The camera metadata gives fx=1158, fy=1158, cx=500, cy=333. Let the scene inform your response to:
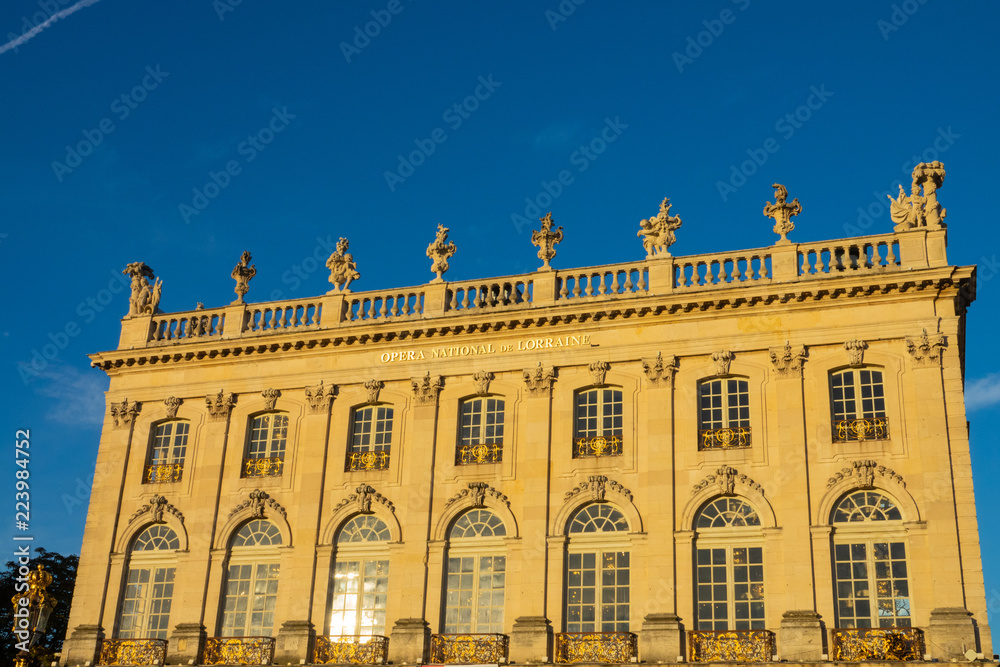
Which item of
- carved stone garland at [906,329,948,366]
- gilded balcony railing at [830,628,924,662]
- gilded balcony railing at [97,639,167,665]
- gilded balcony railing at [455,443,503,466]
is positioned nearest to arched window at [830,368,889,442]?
carved stone garland at [906,329,948,366]

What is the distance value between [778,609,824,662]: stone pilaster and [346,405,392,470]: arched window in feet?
34.1

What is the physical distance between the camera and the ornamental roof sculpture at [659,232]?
93.9 feet

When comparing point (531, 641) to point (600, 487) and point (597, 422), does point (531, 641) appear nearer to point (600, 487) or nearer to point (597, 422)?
point (600, 487)

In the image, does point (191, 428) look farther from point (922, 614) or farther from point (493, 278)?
point (922, 614)

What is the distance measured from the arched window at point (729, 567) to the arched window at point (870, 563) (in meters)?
1.69

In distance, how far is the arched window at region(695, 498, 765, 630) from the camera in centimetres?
2494

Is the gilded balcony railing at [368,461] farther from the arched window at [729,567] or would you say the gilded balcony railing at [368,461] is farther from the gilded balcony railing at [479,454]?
the arched window at [729,567]

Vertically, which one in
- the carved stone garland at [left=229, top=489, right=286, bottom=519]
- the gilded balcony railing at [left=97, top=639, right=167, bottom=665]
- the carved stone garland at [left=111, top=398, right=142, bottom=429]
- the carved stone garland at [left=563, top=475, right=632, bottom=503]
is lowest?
the gilded balcony railing at [left=97, top=639, right=167, bottom=665]

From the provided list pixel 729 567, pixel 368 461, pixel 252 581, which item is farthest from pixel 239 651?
pixel 729 567

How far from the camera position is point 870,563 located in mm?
24484

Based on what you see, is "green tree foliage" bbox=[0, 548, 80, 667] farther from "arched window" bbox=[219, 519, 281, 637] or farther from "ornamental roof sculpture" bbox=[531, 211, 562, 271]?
"ornamental roof sculpture" bbox=[531, 211, 562, 271]

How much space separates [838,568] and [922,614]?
1919 mm

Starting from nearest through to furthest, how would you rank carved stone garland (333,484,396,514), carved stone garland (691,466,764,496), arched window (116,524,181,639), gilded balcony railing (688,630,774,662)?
gilded balcony railing (688,630,774,662) → carved stone garland (691,466,764,496) → carved stone garland (333,484,396,514) → arched window (116,524,181,639)

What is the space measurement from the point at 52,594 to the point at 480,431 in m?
22.5
